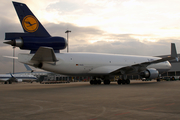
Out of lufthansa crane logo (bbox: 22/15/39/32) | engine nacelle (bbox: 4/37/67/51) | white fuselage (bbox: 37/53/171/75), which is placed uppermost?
lufthansa crane logo (bbox: 22/15/39/32)

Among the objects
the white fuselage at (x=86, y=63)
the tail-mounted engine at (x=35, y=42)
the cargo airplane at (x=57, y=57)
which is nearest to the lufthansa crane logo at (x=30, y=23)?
the cargo airplane at (x=57, y=57)

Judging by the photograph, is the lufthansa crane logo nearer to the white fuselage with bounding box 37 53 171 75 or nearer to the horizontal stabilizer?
the horizontal stabilizer

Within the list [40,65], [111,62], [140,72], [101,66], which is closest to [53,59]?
[40,65]

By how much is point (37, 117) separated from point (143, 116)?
124 inches

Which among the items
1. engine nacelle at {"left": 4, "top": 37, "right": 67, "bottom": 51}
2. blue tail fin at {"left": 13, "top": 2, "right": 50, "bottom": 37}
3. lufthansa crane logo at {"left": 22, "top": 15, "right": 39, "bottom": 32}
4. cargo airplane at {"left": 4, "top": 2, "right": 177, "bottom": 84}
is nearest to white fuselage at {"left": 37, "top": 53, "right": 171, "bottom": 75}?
cargo airplane at {"left": 4, "top": 2, "right": 177, "bottom": 84}

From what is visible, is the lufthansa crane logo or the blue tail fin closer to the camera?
the blue tail fin

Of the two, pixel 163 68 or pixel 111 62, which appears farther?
pixel 163 68

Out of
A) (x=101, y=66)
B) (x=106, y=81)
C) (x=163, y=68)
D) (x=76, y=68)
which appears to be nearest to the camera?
(x=76, y=68)

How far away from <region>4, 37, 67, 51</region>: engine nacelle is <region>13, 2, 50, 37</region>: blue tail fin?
2.24 feet

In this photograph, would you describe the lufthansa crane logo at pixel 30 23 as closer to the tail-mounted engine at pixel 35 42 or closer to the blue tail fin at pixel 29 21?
the blue tail fin at pixel 29 21

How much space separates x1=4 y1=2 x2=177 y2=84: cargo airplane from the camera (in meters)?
17.2

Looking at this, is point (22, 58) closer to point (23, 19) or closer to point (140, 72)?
point (23, 19)

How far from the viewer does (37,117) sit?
17.6ft

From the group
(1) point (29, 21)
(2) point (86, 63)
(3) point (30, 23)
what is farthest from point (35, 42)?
(2) point (86, 63)
